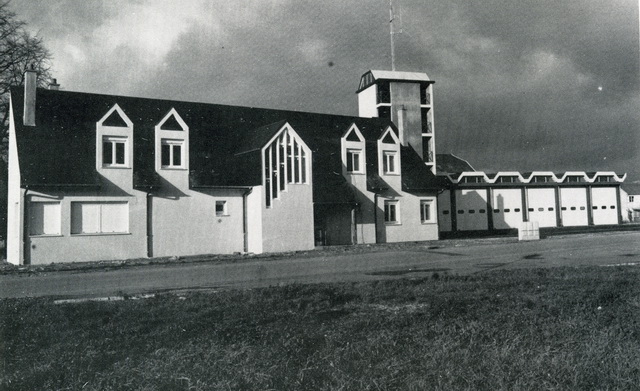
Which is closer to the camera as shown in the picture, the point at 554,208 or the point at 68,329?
the point at 68,329

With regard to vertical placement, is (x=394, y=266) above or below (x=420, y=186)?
below

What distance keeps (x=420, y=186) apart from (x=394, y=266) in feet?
56.5

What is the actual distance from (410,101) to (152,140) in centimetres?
2360

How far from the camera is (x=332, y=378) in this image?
193 inches

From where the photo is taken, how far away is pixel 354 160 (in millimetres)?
32000

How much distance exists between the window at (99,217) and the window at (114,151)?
2.01m

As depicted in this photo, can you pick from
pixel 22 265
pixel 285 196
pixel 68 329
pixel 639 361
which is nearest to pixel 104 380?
pixel 68 329

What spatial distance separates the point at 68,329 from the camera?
280 inches

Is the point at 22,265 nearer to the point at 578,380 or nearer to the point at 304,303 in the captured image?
the point at 304,303

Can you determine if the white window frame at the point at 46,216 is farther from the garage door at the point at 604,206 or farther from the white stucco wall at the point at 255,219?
the garage door at the point at 604,206

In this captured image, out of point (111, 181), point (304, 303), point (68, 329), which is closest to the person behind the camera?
point (68, 329)

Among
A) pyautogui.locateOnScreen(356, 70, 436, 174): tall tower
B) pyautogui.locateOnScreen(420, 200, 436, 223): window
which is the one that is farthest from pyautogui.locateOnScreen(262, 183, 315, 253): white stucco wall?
pyautogui.locateOnScreen(356, 70, 436, 174): tall tower

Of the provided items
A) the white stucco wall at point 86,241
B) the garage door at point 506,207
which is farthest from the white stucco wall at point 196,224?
the garage door at point 506,207

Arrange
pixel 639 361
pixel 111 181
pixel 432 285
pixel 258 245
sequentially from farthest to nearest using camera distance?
pixel 258 245, pixel 111 181, pixel 432 285, pixel 639 361
